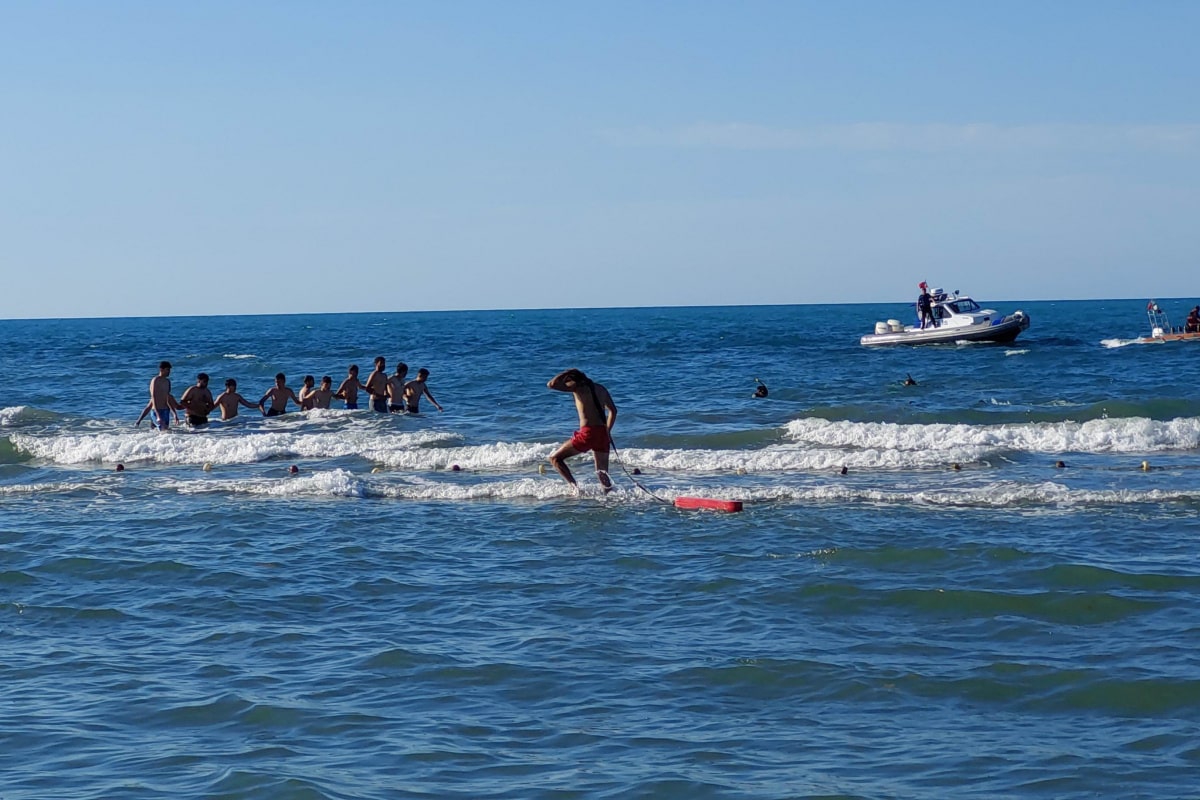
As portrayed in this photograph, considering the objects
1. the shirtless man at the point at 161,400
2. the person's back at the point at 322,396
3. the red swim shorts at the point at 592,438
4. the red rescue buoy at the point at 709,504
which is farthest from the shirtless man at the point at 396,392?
the red rescue buoy at the point at 709,504

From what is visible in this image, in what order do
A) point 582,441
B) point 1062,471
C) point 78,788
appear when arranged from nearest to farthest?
point 78,788 < point 582,441 < point 1062,471

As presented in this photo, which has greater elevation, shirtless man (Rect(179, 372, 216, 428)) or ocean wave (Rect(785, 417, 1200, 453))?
shirtless man (Rect(179, 372, 216, 428))

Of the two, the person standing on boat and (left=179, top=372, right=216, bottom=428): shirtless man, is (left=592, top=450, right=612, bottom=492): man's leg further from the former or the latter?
the person standing on boat

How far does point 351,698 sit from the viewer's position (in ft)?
23.4

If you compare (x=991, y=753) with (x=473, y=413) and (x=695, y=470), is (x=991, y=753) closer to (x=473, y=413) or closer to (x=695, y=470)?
(x=695, y=470)

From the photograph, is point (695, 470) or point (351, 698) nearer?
point (351, 698)

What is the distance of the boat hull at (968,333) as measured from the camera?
39.7 meters

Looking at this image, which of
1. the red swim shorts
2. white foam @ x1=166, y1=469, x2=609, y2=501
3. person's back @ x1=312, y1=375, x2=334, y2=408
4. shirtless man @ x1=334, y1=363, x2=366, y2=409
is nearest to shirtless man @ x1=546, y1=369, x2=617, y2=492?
the red swim shorts

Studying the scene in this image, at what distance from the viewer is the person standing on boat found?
39844 mm

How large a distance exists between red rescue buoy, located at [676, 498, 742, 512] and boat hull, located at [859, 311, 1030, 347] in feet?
92.9

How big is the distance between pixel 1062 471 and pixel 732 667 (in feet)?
32.6

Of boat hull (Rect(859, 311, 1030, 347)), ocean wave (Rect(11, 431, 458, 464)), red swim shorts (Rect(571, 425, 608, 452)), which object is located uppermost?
boat hull (Rect(859, 311, 1030, 347))

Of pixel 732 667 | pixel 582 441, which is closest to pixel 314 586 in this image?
pixel 732 667

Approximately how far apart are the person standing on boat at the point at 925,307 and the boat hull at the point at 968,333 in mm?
281
